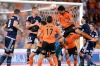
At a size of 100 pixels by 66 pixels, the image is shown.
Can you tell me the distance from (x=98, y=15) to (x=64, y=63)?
17.6 ft

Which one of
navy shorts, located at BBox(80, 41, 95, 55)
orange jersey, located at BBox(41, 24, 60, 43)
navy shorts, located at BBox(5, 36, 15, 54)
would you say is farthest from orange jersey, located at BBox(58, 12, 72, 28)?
navy shorts, located at BBox(5, 36, 15, 54)

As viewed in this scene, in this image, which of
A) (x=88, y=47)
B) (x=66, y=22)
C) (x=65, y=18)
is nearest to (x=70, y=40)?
(x=66, y=22)

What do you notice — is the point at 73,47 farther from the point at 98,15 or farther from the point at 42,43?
the point at 98,15

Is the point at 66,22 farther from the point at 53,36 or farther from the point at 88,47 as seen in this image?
the point at 53,36

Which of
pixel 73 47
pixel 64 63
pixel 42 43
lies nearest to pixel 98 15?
pixel 64 63

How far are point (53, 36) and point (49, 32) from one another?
210 mm

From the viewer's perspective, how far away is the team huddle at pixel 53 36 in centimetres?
1407

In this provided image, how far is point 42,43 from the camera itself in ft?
46.5

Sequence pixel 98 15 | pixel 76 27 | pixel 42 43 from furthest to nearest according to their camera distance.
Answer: pixel 98 15 → pixel 76 27 → pixel 42 43

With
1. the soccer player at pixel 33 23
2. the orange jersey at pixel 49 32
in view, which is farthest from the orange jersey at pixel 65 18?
the orange jersey at pixel 49 32

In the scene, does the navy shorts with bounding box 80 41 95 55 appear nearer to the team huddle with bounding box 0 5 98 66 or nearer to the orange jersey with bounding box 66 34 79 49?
the team huddle with bounding box 0 5 98 66

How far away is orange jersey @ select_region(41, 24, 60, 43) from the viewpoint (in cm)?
1397

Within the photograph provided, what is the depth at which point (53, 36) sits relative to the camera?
46.3 feet

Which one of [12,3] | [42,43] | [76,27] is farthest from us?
[12,3]
